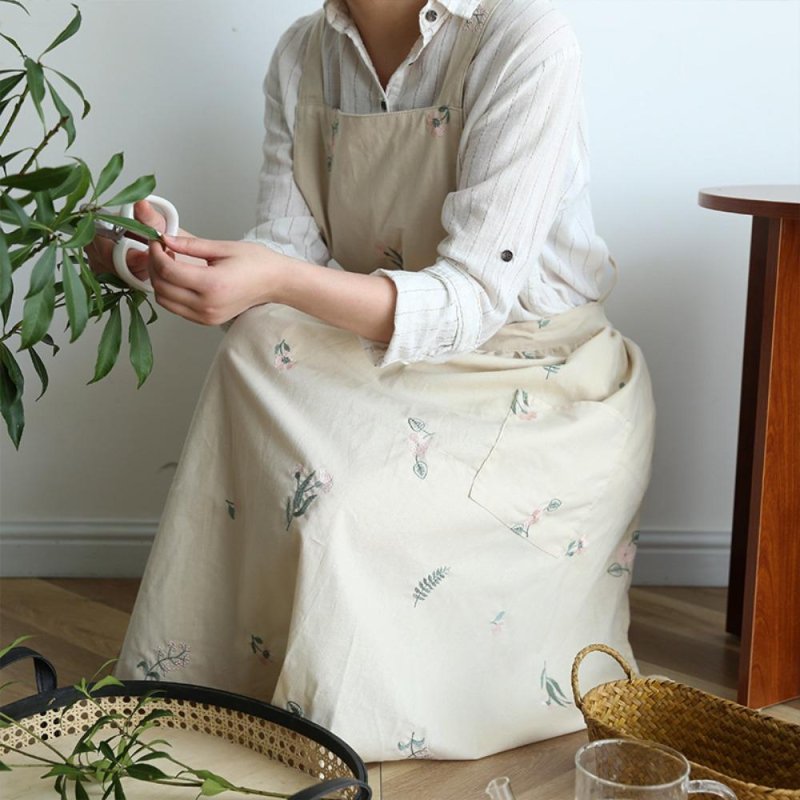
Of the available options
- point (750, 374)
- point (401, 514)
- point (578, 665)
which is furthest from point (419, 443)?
point (750, 374)

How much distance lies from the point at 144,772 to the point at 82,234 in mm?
508

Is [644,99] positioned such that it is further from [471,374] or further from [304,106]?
[471,374]

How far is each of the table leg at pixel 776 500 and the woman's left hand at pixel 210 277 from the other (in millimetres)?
624

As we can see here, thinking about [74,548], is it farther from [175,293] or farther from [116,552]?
[175,293]

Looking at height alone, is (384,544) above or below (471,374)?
below

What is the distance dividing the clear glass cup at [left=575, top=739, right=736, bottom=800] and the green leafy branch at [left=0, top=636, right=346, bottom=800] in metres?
0.30

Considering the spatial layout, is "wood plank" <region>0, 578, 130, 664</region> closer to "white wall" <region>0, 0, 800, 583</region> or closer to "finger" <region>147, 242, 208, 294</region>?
"white wall" <region>0, 0, 800, 583</region>

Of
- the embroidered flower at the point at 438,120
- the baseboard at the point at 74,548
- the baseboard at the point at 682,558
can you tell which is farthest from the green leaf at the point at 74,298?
the baseboard at the point at 682,558

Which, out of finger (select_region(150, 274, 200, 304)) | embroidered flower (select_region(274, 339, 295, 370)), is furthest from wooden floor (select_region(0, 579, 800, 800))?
finger (select_region(150, 274, 200, 304))

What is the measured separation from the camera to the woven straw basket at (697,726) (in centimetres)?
134

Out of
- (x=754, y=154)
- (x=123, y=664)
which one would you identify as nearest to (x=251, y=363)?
(x=123, y=664)

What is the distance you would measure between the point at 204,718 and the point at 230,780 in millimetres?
95

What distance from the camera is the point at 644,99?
1.94 metres

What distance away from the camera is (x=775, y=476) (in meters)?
1.54
